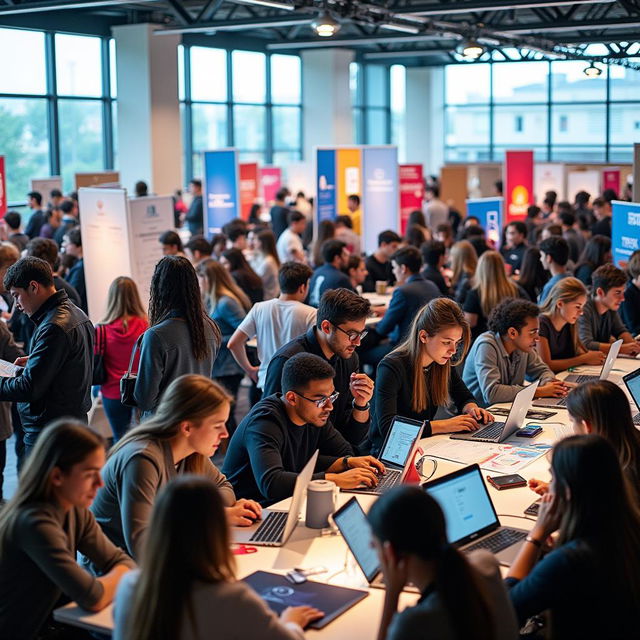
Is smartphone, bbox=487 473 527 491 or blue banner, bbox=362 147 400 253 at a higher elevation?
blue banner, bbox=362 147 400 253

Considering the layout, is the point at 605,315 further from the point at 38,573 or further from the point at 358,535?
the point at 38,573

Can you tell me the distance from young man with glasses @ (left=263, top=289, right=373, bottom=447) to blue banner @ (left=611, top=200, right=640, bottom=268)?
419cm

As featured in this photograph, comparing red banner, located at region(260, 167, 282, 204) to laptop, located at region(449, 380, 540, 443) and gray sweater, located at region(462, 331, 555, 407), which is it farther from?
laptop, located at region(449, 380, 540, 443)

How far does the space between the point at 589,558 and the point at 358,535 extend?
710mm

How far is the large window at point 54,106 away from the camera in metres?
15.1

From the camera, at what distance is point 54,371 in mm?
4270

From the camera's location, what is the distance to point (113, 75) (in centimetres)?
1681

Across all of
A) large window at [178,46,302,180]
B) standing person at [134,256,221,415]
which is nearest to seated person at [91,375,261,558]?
standing person at [134,256,221,415]

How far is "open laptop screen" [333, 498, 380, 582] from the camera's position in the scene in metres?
2.91

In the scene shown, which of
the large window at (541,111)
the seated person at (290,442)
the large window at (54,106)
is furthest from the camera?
the large window at (541,111)

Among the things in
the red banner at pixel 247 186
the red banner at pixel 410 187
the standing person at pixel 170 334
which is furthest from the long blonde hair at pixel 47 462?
the red banner at pixel 247 186

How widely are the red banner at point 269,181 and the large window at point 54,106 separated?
2723 millimetres

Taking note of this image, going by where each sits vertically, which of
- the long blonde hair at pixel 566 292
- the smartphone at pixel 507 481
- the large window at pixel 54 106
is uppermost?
the large window at pixel 54 106

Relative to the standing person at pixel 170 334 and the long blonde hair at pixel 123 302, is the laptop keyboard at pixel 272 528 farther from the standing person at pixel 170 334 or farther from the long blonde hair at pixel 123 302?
the long blonde hair at pixel 123 302
